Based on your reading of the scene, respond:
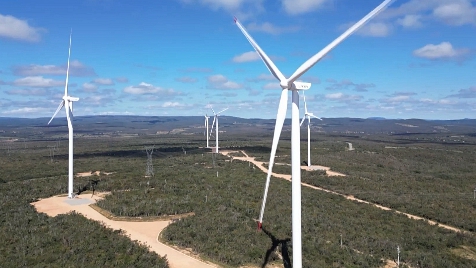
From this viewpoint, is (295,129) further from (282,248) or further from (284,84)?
(282,248)

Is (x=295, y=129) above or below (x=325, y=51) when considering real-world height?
below

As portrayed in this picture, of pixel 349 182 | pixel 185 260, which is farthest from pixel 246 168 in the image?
pixel 185 260

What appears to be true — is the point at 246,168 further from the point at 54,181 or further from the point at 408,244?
the point at 408,244

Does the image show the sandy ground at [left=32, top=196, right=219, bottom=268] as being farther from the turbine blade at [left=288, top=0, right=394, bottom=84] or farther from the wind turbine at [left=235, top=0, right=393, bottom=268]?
the turbine blade at [left=288, top=0, right=394, bottom=84]

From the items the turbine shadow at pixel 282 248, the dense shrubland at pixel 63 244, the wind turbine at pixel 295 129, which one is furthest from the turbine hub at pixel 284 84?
the dense shrubland at pixel 63 244

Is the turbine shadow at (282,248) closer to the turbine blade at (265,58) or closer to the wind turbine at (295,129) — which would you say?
the wind turbine at (295,129)

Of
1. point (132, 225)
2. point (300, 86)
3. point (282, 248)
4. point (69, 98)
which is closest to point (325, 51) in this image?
point (300, 86)

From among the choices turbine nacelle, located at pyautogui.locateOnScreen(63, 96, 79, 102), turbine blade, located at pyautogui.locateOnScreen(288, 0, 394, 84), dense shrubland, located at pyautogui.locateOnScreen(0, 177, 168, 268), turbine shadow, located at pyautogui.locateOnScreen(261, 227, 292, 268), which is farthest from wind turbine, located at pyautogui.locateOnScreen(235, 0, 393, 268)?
turbine nacelle, located at pyautogui.locateOnScreen(63, 96, 79, 102)

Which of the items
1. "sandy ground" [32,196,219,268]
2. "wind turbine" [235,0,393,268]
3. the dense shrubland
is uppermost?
"wind turbine" [235,0,393,268]
